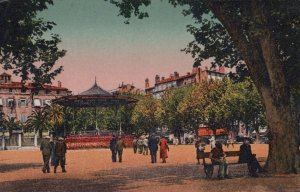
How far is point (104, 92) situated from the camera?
5272 centimetres

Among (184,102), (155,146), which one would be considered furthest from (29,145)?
(155,146)

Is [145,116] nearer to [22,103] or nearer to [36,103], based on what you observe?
[36,103]

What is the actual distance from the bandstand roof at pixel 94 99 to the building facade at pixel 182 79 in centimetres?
6790

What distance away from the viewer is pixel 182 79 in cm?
14475

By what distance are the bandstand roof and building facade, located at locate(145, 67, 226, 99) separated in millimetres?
67904

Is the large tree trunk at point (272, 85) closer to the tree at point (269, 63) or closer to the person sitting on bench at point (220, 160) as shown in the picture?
the tree at point (269, 63)

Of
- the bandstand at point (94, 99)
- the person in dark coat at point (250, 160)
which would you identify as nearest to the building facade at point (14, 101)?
the bandstand at point (94, 99)

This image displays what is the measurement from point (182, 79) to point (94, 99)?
3713 inches

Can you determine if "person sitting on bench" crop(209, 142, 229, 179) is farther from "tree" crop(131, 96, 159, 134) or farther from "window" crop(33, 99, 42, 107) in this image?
"window" crop(33, 99, 42, 107)

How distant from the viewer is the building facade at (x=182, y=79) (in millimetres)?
131875

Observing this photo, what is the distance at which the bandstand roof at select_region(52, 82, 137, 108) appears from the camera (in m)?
51.4

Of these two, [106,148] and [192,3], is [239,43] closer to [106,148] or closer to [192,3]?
[192,3]

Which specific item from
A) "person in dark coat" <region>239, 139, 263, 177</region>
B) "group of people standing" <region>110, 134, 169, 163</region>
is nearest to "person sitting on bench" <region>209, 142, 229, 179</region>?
"person in dark coat" <region>239, 139, 263, 177</region>

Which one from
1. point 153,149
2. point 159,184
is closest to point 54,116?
point 153,149
